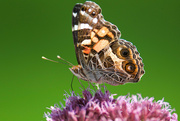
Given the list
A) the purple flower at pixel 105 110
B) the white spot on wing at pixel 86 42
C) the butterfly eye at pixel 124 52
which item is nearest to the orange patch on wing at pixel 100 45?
the white spot on wing at pixel 86 42

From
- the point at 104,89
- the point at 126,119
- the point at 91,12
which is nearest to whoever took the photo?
the point at 126,119

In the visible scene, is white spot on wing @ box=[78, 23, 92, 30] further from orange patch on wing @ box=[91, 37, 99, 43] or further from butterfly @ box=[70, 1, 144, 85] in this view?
orange patch on wing @ box=[91, 37, 99, 43]

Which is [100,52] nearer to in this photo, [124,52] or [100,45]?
[100,45]

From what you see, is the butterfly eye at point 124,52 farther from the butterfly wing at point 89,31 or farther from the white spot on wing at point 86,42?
the white spot on wing at point 86,42

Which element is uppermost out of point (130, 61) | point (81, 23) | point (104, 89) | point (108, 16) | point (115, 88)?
point (108, 16)

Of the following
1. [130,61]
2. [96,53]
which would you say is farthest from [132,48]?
[96,53]

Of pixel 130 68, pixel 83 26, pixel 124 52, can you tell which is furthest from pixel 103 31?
pixel 130 68

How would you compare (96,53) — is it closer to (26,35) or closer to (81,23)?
(81,23)
